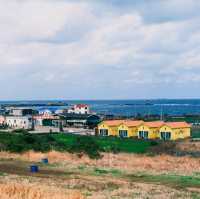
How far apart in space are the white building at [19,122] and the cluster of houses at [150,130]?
25659 mm

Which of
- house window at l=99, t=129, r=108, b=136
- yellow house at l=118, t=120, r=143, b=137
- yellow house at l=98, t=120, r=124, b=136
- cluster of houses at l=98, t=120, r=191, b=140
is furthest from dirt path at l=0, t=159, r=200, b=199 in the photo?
house window at l=99, t=129, r=108, b=136

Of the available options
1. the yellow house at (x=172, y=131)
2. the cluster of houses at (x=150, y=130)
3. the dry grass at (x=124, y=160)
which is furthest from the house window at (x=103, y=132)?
the dry grass at (x=124, y=160)

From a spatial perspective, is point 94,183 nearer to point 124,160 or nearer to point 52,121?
point 124,160

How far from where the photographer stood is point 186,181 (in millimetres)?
25219

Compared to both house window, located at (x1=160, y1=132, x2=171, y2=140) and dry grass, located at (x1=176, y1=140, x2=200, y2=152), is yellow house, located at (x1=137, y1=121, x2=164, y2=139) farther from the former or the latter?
dry grass, located at (x1=176, y1=140, x2=200, y2=152)

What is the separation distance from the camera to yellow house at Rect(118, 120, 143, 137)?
2675 inches

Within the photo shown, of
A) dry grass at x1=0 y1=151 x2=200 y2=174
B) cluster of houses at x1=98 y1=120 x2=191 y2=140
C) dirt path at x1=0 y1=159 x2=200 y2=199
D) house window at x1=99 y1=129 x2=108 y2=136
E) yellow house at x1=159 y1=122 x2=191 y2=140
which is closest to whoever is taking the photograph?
dirt path at x1=0 y1=159 x2=200 y2=199

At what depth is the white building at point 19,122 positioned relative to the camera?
9103 centimetres

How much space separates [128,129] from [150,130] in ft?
11.3

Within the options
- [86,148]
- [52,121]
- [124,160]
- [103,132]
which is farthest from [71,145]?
[52,121]

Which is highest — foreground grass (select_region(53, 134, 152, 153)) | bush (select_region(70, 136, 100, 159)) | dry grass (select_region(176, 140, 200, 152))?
bush (select_region(70, 136, 100, 159))

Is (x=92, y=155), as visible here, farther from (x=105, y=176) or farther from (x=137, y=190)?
(x=137, y=190)

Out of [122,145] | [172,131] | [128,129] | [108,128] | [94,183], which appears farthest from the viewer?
[108,128]

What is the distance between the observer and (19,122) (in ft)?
306
